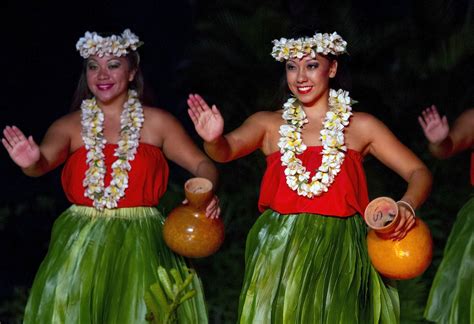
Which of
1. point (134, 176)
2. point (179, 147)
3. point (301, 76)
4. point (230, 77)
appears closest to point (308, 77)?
point (301, 76)

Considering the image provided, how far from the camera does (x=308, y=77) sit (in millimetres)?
4152

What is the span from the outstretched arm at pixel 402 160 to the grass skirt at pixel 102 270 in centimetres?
83

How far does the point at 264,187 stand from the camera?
165 inches

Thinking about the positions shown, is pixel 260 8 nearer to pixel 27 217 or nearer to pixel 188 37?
pixel 188 37

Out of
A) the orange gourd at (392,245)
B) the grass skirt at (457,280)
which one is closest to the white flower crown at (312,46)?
the orange gourd at (392,245)

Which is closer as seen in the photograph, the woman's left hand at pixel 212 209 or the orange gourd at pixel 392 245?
the orange gourd at pixel 392 245

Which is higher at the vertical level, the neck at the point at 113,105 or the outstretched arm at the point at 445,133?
the neck at the point at 113,105

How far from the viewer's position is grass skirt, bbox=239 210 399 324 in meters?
4.04

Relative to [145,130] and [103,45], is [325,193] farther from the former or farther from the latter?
[103,45]

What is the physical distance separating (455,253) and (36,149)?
4.77ft

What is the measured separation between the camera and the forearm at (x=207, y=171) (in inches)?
171

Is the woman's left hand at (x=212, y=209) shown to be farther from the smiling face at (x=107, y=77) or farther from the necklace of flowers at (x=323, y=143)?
the smiling face at (x=107, y=77)

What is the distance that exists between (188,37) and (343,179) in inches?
83.2

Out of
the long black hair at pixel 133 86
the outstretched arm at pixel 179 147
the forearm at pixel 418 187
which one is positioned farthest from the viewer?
the long black hair at pixel 133 86
